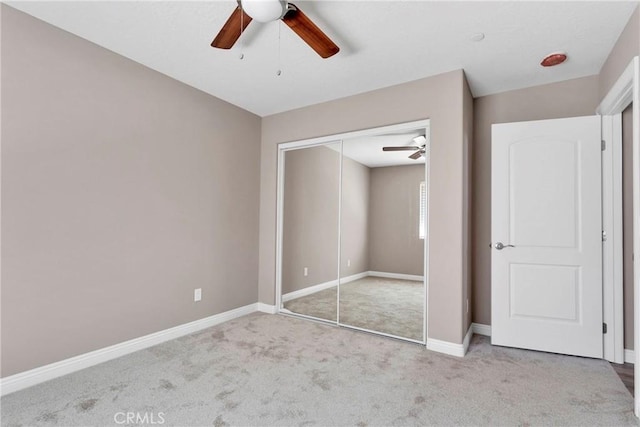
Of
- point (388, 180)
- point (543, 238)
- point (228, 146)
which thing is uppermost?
point (228, 146)

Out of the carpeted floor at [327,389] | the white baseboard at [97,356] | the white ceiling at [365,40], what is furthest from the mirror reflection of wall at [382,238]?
the white baseboard at [97,356]

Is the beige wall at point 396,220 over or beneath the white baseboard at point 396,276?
over

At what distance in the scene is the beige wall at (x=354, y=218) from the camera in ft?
12.4

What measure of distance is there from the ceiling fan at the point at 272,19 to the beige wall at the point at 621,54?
1.90m

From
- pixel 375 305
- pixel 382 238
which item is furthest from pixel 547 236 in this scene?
pixel 375 305

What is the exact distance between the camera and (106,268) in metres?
2.65

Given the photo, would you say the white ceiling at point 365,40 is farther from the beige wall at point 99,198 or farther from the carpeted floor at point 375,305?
the carpeted floor at point 375,305

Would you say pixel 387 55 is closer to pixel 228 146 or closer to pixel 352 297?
pixel 228 146

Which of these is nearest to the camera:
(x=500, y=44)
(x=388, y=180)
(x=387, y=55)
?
(x=500, y=44)

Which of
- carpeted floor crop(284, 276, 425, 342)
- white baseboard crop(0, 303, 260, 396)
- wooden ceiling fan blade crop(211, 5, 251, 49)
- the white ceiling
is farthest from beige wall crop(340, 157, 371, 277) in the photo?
wooden ceiling fan blade crop(211, 5, 251, 49)

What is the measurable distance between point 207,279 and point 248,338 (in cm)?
79

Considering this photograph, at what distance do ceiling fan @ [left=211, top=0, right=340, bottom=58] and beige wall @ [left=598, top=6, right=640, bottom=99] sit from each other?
6.23 feet

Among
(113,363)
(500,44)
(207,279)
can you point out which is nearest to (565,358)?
(500,44)

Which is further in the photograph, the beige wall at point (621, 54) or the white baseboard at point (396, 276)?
the white baseboard at point (396, 276)
